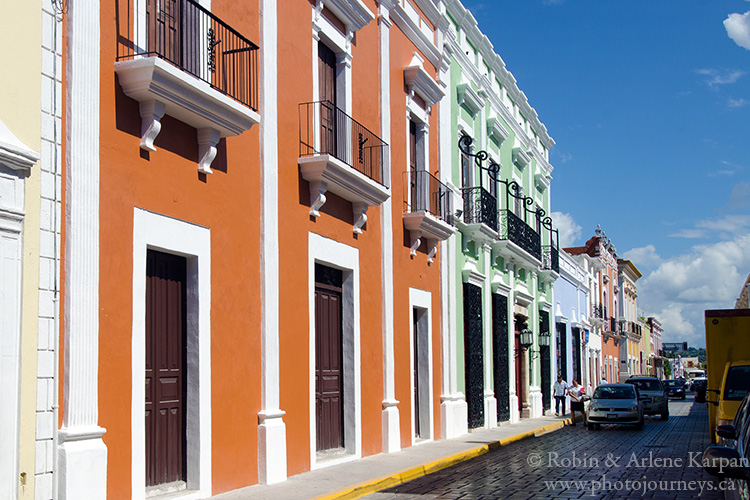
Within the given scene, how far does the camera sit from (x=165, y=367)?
372 inches

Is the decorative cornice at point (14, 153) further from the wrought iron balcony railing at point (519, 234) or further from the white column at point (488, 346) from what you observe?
the wrought iron balcony railing at point (519, 234)

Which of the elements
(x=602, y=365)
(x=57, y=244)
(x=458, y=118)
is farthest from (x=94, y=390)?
(x=602, y=365)

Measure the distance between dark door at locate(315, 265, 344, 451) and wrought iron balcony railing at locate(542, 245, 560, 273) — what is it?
56.9ft

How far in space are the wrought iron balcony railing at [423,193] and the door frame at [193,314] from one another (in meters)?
7.72

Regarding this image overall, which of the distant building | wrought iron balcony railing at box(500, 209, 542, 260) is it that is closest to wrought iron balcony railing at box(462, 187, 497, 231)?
wrought iron balcony railing at box(500, 209, 542, 260)

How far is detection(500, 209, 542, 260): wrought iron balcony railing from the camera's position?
946 inches

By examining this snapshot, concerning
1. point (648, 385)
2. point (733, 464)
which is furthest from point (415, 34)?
point (648, 385)

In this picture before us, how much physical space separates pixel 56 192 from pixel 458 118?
573 inches

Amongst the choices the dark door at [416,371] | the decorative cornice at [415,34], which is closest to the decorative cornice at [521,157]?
the decorative cornice at [415,34]

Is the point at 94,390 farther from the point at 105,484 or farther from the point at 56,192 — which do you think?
the point at 56,192

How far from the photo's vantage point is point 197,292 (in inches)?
384

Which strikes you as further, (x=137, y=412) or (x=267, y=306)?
(x=267, y=306)

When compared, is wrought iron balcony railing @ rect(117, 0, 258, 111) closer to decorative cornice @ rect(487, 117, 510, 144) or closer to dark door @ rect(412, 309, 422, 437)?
dark door @ rect(412, 309, 422, 437)

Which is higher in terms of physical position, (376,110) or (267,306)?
(376,110)
